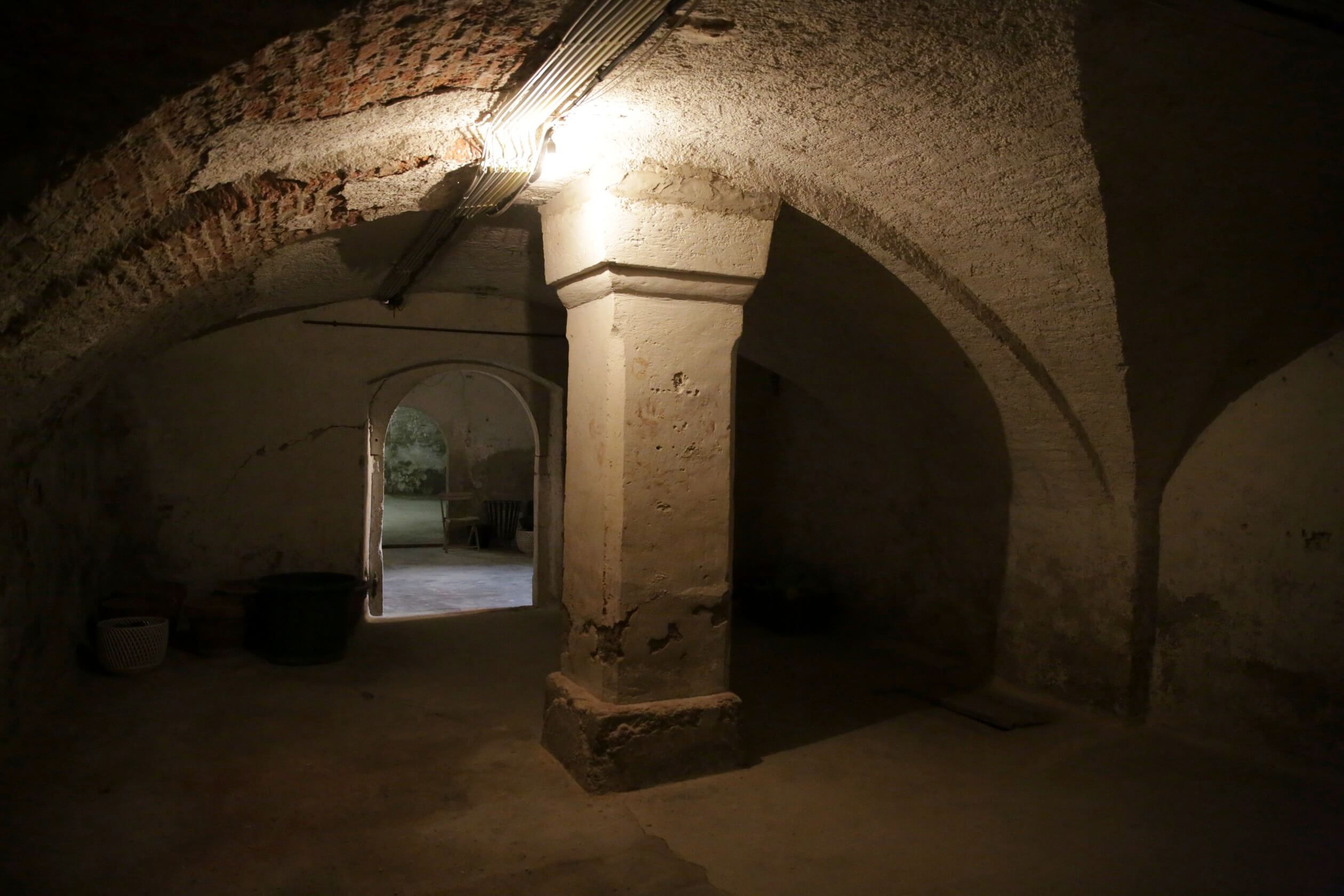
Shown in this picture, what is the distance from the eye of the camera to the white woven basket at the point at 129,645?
16.5 feet

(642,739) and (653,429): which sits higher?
(653,429)

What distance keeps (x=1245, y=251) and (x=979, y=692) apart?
267cm

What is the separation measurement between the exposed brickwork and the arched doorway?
3728 millimetres

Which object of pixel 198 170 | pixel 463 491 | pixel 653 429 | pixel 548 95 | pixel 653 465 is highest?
pixel 548 95

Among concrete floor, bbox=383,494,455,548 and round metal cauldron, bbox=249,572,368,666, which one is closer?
round metal cauldron, bbox=249,572,368,666

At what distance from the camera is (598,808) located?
3.45 m

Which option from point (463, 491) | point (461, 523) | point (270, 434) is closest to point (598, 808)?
point (270, 434)

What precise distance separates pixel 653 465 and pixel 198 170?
1898 millimetres

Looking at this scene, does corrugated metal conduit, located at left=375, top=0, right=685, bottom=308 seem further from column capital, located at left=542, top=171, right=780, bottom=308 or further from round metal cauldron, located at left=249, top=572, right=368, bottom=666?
round metal cauldron, located at left=249, top=572, right=368, bottom=666

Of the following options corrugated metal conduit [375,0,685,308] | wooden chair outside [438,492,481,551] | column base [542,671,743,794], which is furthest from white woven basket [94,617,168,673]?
wooden chair outside [438,492,481,551]

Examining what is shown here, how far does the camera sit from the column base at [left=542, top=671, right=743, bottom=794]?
3600 mm

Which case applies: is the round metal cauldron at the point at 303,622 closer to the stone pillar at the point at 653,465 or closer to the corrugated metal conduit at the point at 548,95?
the stone pillar at the point at 653,465

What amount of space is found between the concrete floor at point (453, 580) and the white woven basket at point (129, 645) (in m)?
2.10

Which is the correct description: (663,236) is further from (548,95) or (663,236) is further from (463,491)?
(463,491)
